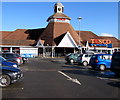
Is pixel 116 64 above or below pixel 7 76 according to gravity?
above

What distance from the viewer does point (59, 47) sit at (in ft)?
168

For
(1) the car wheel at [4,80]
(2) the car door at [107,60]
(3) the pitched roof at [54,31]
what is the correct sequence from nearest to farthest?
1. (1) the car wheel at [4,80]
2. (2) the car door at [107,60]
3. (3) the pitched roof at [54,31]

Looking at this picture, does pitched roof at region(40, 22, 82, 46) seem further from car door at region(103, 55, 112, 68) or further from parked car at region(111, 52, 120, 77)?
parked car at region(111, 52, 120, 77)

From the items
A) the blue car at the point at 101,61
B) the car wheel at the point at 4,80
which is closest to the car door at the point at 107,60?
the blue car at the point at 101,61

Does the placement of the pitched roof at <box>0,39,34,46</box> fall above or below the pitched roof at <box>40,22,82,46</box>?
below

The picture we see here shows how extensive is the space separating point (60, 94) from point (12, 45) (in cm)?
4734

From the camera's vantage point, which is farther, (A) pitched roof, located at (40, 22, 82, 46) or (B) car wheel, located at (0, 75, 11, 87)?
(A) pitched roof, located at (40, 22, 82, 46)

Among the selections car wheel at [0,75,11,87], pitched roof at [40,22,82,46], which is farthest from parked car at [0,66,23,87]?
pitched roof at [40,22,82,46]

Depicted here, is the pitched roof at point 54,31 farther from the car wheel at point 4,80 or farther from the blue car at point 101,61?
the car wheel at point 4,80

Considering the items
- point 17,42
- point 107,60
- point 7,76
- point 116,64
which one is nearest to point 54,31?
point 17,42

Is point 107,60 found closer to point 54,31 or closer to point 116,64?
point 116,64

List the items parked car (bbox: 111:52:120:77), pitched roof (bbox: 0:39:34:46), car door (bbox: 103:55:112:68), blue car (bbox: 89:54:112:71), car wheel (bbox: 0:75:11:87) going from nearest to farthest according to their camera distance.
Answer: car wheel (bbox: 0:75:11:87) → parked car (bbox: 111:52:120:77) → blue car (bbox: 89:54:112:71) → car door (bbox: 103:55:112:68) → pitched roof (bbox: 0:39:34:46)

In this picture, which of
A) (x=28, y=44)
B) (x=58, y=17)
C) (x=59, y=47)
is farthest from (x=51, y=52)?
(x=58, y=17)

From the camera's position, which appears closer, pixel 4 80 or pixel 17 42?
pixel 4 80
